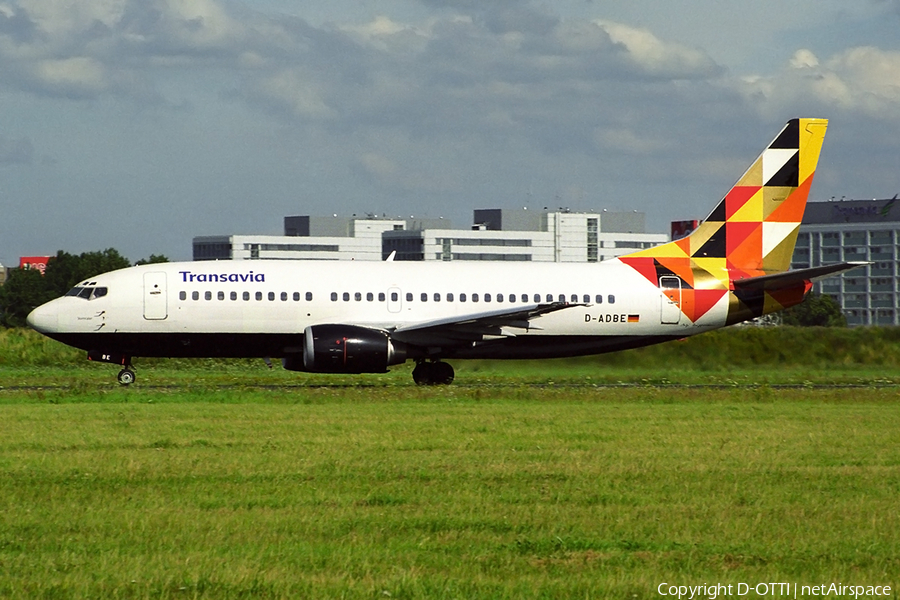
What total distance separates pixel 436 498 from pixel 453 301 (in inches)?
880

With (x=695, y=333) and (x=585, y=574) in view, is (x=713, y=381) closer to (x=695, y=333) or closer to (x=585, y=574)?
(x=695, y=333)

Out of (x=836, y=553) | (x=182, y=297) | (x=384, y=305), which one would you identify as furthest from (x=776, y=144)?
(x=836, y=553)

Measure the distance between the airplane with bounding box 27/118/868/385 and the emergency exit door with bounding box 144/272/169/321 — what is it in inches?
1.5

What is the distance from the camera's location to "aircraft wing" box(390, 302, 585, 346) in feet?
111

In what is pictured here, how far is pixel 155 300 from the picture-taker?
3431cm

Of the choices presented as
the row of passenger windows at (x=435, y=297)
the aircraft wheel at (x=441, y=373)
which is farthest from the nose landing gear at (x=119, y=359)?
the aircraft wheel at (x=441, y=373)

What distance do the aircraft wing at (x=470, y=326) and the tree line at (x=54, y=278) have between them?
96.4 meters

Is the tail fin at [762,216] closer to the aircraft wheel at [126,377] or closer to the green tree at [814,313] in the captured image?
the aircraft wheel at [126,377]

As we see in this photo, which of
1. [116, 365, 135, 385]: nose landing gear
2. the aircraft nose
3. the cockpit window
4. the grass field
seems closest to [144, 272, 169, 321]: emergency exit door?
the cockpit window

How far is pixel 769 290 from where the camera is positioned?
37031 mm

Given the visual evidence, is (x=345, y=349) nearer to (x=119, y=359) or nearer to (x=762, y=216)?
(x=119, y=359)

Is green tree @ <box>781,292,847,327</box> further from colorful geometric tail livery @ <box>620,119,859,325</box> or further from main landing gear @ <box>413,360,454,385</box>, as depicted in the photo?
main landing gear @ <box>413,360,454,385</box>

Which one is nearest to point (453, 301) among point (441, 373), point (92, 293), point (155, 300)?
point (441, 373)

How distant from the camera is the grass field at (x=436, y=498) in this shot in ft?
32.7
